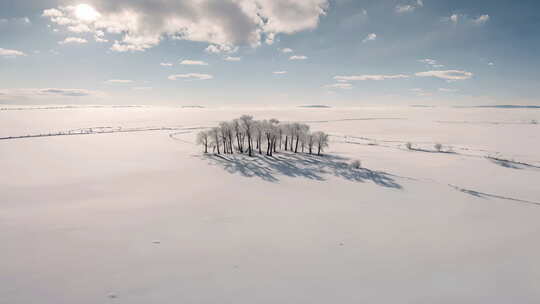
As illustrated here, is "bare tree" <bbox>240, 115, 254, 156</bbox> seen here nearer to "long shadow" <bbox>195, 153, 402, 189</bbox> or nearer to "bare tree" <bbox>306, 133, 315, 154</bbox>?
"long shadow" <bbox>195, 153, 402, 189</bbox>

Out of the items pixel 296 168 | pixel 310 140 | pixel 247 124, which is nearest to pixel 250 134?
pixel 247 124

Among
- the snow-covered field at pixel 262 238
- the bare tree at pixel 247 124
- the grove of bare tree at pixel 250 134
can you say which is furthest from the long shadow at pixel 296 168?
the bare tree at pixel 247 124

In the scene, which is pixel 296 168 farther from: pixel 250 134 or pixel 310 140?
pixel 250 134

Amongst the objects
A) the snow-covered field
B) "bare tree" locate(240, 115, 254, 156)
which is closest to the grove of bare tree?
"bare tree" locate(240, 115, 254, 156)

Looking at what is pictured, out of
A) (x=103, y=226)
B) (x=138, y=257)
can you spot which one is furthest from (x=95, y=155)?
(x=138, y=257)

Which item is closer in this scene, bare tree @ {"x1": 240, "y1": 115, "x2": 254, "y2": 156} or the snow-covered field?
the snow-covered field

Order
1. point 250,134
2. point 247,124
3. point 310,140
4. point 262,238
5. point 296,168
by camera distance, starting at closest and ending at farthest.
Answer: point 262,238
point 296,168
point 247,124
point 310,140
point 250,134

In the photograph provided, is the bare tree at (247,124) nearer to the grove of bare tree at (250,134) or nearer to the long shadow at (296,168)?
the grove of bare tree at (250,134)

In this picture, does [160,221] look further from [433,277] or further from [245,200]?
[433,277]
